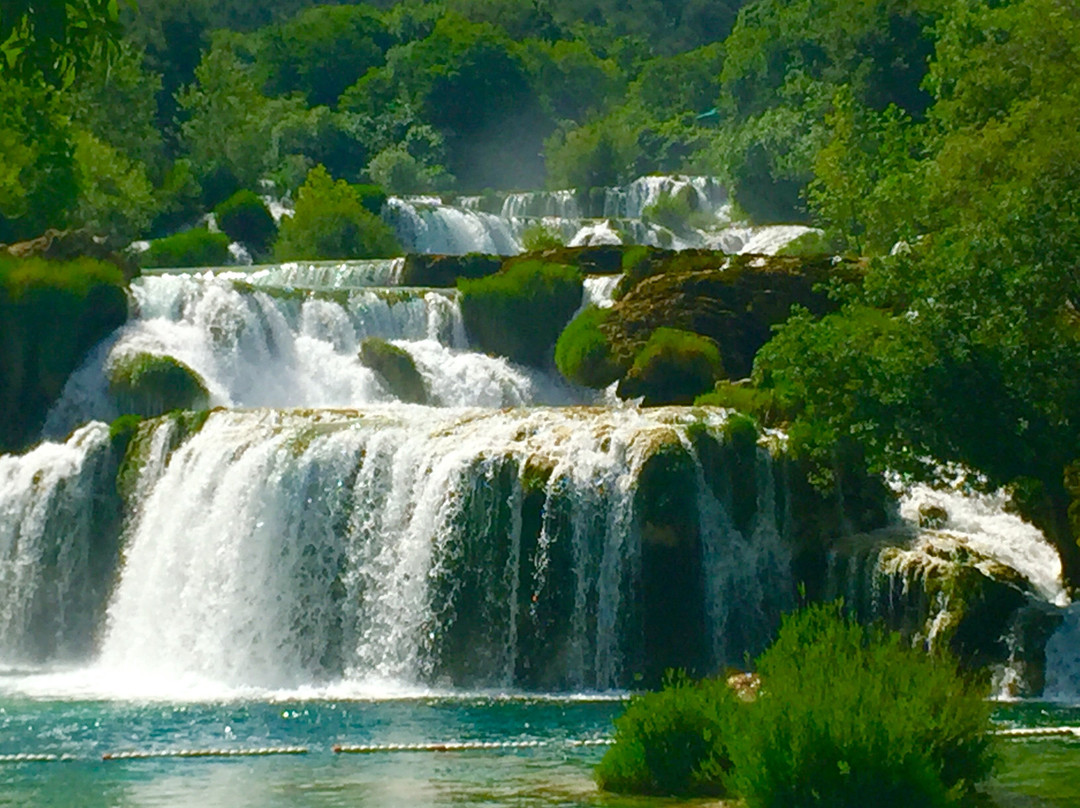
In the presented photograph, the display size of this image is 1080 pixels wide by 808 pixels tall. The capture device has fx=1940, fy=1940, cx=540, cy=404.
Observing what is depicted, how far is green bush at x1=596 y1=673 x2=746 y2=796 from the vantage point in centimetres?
1767

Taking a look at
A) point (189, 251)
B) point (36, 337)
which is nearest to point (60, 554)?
point (36, 337)

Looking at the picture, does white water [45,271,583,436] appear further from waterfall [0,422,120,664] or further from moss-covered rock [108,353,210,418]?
waterfall [0,422,120,664]

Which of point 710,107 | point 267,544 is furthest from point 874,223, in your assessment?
point 710,107

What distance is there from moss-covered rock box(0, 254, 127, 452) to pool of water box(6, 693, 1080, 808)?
511 inches

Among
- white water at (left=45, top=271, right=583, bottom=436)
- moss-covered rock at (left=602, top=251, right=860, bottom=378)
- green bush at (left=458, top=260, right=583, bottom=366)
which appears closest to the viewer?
moss-covered rock at (left=602, top=251, right=860, bottom=378)

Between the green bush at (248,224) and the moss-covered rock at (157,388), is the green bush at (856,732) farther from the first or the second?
the green bush at (248,224)

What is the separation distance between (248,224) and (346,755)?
43.7 meters

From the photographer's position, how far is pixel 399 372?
1650 inches

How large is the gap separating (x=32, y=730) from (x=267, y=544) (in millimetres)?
7929

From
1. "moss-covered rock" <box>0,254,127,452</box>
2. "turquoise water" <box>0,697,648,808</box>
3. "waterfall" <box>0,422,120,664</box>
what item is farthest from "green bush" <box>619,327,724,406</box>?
"moss-covered rock" <box>0,254,127,452</box>

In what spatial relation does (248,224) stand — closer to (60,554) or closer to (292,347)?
(292,347)

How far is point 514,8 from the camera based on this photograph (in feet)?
408

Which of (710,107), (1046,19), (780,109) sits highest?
(710,107)

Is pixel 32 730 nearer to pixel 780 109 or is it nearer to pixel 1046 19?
pixel 1046 19
